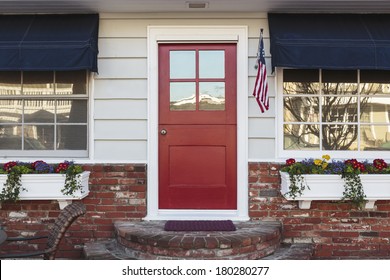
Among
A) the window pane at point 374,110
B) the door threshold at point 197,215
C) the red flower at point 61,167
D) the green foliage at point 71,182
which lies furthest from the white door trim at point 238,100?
the window pane at point 374,110

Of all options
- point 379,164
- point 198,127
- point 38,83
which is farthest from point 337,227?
point 38,83

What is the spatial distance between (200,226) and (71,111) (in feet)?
6.26

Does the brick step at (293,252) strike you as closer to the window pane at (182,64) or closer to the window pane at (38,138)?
the window pane at (182,64)

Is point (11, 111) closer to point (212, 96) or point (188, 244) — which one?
point (212, 96)

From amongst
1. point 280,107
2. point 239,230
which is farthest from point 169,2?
point 239,230

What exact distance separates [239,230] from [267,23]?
2.21 meters

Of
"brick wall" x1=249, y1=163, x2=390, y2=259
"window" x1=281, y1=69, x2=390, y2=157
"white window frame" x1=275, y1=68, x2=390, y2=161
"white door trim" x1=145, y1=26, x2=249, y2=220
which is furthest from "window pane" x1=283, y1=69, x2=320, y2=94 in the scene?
"brick wall" x1=249, y1=163, x2=390, y2=259

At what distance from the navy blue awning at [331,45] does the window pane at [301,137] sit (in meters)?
0.72

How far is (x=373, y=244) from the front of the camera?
4637 millimetres

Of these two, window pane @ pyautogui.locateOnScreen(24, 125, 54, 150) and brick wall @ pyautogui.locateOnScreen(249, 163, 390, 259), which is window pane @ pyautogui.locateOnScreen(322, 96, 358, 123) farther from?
window pane @ pyautogui.locateOnScreen(24, 125, 54, 150)

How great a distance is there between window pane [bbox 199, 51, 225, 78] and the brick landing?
164 centimetres

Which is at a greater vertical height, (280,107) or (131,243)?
(280,107)

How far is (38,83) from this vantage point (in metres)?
4.89

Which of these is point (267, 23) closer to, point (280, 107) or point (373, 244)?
point (280, 107)
